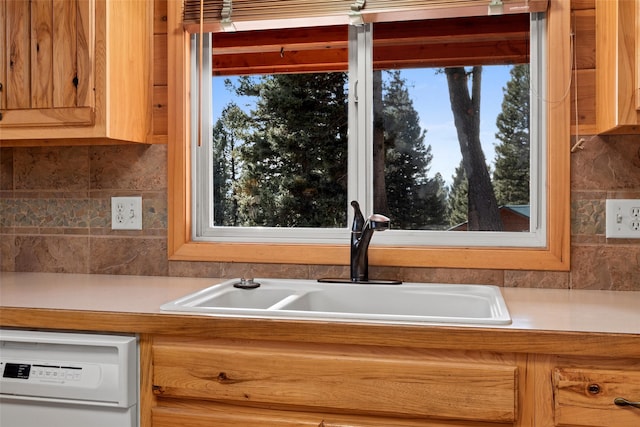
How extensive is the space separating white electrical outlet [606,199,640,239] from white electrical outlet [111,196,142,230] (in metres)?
1.53

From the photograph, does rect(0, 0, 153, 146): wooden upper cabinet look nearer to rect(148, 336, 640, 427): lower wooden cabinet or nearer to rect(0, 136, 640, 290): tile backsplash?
rect(0, 136, 640, 290): tile backsplash

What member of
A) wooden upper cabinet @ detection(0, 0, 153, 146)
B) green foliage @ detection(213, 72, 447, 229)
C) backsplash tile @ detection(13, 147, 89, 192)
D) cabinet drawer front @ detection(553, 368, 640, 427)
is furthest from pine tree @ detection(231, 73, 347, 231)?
cabinet drawer front @ detection(553, 368, 640, 427)

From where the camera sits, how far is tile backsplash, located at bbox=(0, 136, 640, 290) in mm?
1627

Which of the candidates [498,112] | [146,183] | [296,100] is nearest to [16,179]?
[146,183]

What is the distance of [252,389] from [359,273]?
571 mm

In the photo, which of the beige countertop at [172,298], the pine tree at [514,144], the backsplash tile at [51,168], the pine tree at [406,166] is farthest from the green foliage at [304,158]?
the backsplash tile at [51,168]

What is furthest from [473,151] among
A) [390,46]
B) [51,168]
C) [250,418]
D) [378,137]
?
[51,168]

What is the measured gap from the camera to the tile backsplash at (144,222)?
163 centimetres

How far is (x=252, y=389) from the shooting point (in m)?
1.21

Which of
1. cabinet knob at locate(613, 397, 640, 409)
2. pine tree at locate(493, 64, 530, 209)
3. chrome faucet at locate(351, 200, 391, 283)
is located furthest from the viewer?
pine tree at locate(493, 64, 530, 209)

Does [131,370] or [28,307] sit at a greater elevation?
[28,307]

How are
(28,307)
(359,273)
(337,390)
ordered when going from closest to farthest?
1. (337,390)
2. (28,307)
3. (359,273)

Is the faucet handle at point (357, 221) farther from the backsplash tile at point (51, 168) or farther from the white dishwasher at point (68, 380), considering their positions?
the backsplash tile at point (51, 168)

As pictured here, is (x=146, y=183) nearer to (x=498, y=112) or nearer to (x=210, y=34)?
(x=210, y=34)
